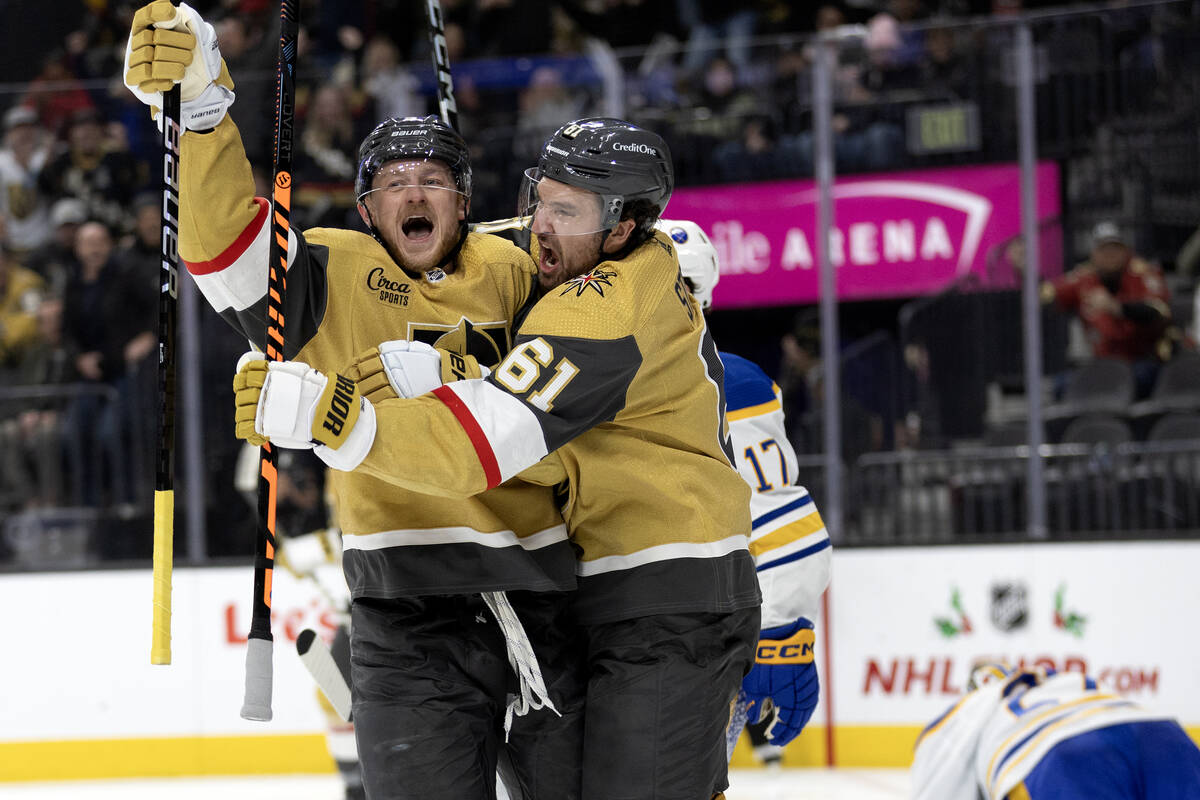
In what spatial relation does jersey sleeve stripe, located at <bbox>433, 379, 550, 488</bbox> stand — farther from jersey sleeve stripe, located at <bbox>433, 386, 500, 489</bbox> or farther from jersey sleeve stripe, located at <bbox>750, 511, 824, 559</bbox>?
jersey sleeve stripe, located at <bbox>750, 511, 824, 559</bbox>

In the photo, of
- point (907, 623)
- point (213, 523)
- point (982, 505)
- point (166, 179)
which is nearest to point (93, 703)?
point (213, 523)

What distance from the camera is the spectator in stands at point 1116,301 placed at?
547cm

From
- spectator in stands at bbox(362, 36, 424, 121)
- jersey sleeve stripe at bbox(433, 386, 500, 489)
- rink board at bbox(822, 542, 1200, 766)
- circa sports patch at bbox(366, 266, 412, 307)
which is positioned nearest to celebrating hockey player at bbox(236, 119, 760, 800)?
jersey sleeve stripe at bbox(433, 386, 500, 489)

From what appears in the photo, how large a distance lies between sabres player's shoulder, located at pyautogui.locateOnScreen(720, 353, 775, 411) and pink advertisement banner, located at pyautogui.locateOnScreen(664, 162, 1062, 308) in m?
2.68

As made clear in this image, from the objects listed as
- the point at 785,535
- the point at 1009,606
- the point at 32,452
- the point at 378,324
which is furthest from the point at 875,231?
the point at 378,324

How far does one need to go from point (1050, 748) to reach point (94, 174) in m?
4.63

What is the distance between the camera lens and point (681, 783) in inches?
85.7

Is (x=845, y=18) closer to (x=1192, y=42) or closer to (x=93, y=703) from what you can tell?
(x=1192, y=42)

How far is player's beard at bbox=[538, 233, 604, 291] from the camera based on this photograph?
89.6 inches

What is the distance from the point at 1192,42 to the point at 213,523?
13.2 ft

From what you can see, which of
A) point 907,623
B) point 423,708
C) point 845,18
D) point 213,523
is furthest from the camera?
point 845,18

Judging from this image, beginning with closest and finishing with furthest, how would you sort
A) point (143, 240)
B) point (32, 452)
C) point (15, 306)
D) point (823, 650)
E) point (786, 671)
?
point (786, 671)
point (823, 650)
point (32, 452)
point (15, 306)
point (143, 240)

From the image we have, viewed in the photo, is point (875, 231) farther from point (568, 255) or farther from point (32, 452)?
point (568, 255)

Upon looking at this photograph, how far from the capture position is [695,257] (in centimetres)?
295
